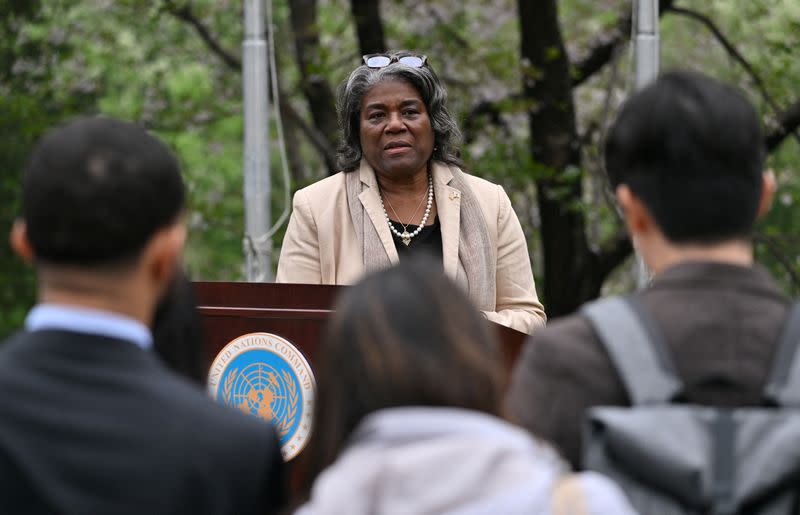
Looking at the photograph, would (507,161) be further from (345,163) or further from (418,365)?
(418,365)

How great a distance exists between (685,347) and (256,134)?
5.56m

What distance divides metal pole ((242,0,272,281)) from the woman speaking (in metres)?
2.63

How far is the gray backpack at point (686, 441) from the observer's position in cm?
216

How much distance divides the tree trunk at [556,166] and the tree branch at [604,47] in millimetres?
482

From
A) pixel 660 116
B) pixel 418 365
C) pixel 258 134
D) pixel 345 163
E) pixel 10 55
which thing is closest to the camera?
pixel 418 365

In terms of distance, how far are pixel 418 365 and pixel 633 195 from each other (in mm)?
598

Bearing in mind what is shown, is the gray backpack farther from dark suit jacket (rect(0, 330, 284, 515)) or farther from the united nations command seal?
the united nations command seal

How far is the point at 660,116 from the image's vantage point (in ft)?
7.75

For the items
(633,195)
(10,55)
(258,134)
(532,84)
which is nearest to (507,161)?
(532,84)

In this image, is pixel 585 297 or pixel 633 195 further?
pixel 585 297

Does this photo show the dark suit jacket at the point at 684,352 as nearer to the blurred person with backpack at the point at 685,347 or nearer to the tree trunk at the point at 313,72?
the blurred person with backpack at the point at 685,347

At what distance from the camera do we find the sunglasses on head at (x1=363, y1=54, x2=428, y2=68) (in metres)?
4.94

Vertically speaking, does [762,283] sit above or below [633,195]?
below

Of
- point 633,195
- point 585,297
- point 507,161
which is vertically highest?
point 633,195
